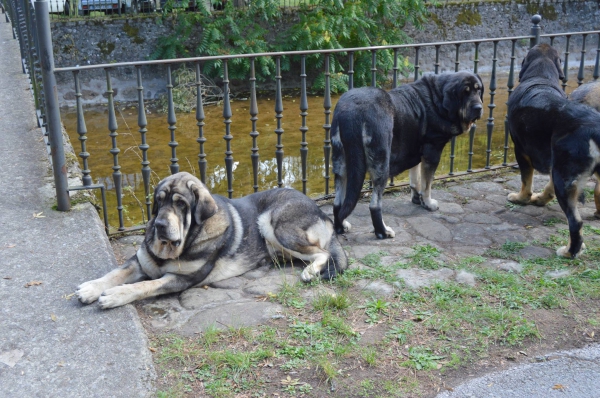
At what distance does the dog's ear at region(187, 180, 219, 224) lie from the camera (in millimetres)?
4656

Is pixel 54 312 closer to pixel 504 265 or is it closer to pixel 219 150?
pixel 504 265

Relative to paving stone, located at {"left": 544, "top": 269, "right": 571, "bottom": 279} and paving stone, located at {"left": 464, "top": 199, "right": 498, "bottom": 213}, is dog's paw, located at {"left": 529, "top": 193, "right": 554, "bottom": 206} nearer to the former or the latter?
paving stone, located at {"left": 464, "top": 199, "right": 498, "bottom": 213}

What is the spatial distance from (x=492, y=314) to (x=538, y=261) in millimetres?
1211

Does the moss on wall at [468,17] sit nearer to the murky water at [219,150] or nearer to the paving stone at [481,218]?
the murky water at [219,150]

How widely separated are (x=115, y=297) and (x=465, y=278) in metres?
2.58

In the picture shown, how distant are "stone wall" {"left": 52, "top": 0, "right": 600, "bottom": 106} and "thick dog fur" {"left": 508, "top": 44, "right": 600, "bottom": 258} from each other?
10341 millimetres

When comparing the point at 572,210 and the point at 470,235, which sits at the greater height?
the point at 572,210

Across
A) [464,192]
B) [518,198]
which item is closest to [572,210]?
[518,198]

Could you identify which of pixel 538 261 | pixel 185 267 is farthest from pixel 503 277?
pixel 185 267

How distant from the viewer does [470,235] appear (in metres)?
5.86

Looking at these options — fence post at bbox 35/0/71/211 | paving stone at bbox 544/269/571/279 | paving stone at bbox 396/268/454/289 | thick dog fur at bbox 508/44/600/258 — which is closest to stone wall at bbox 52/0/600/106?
fence post at bbox 35/0/71/211

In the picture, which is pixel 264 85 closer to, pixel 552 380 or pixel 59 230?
pixel 59 230

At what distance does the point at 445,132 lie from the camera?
6.11 meters

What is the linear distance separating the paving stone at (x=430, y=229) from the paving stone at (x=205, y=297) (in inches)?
80.3
